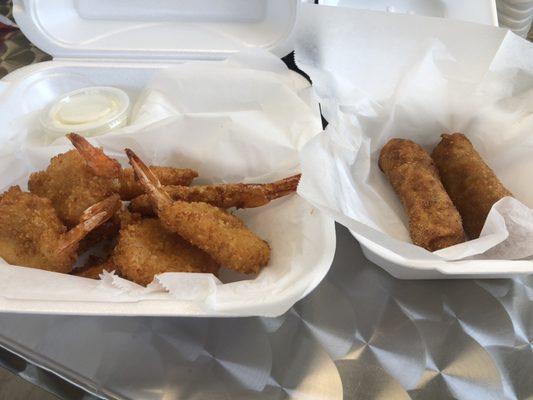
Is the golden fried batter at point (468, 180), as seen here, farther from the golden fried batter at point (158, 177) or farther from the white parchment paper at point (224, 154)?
the golden fried batter at point (158, 177)

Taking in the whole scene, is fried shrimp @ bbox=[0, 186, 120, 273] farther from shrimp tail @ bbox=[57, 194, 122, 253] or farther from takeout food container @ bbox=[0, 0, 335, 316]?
takeout food container @ bbox=[0, 0, 335, 316]

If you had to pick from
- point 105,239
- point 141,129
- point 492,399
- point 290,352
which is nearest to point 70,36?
point 141,129

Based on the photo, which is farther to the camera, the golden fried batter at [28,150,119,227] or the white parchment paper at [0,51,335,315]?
the golden fried batter at [28,150,119,227]

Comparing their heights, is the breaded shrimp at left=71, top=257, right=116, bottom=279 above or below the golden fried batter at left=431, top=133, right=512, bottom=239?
above

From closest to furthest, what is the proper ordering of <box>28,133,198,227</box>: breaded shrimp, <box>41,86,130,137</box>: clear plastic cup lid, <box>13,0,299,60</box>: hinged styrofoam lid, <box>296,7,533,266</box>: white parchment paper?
<box>28,133,198,227</box>: breaded shrimp → <box>296,7,533,266</box>: white parchment paper → <box>41,86,130,137</box>: clear plastic cup lid → <box>13,0,299,60</box>: hinged styrofoam lid

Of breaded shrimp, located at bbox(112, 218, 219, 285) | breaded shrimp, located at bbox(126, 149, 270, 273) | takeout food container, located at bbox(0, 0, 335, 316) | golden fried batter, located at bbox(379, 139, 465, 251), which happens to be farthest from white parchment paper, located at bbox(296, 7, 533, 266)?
breaded shrimp, located at bbox(112, 218, 219, 285)

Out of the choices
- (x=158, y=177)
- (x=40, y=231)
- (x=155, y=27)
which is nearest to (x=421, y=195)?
(x=158, y=177)

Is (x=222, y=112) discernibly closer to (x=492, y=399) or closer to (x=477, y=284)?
(x=477, y=284)
